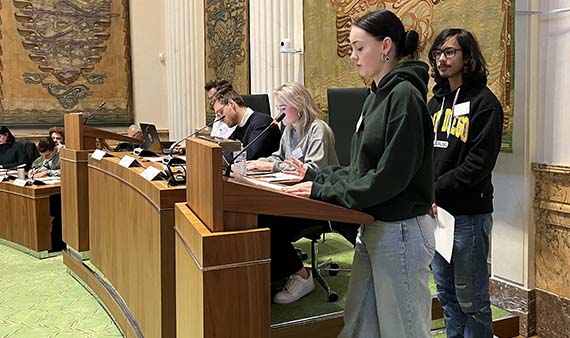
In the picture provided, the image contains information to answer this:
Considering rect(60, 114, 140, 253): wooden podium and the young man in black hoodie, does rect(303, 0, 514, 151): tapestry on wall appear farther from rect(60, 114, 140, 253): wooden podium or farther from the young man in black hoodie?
rect(60, 114, 140, 253): wooden podium

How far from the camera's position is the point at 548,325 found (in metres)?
2.69

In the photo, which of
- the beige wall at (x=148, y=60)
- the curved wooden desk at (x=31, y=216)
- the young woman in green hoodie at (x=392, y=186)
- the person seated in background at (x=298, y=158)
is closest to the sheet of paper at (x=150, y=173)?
the person seated in background at (x=298, y=158)

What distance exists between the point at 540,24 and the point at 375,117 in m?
1.60

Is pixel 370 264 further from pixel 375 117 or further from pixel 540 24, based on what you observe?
pixel 540 24

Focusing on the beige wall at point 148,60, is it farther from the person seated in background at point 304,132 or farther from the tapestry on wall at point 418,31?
the person seated in background at point 304,132

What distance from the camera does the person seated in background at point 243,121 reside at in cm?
360

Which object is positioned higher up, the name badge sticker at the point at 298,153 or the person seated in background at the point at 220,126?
the person seated in background at the point at 220,126

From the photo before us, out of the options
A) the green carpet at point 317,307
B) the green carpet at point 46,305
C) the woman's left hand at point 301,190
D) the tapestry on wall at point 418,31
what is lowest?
the green carpet at point 46,305

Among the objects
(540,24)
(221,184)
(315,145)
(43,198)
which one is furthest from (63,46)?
(221,184)

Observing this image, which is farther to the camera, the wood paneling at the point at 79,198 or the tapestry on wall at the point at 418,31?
the wood paneling at the point at 79,198

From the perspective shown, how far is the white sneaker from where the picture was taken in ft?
9.33

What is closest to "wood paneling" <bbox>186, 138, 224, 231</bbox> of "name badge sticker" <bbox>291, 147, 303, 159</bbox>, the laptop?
"name badge sticker" <bbox>291, 147, 303, 159</bbox>

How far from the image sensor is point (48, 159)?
18.6 feet

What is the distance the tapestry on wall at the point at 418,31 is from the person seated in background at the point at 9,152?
3.65m
